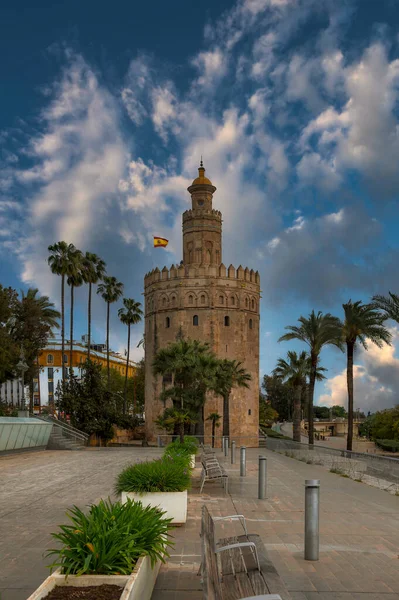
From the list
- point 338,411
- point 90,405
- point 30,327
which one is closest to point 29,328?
point 30,327

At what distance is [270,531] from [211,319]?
4489cm

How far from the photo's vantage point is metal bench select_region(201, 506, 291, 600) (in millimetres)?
3689

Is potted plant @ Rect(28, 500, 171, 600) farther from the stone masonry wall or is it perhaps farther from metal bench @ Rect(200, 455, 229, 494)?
the stone masonry wall

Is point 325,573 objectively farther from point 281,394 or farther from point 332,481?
point 281,394

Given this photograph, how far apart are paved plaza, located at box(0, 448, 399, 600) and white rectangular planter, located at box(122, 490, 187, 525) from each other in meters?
0.24

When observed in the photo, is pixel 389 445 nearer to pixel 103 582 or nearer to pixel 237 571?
pixel 237 571

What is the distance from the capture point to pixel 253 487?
12.7 metres

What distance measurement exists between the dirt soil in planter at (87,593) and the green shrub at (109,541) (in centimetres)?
12

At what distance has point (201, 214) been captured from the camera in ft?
189

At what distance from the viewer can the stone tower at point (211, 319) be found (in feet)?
172

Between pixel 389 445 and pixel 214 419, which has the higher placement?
pixel 214 419

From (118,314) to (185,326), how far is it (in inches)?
534

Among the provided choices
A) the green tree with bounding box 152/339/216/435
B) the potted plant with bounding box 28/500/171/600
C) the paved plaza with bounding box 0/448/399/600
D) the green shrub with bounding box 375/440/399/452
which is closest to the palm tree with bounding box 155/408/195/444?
the green tree with bounding box 152/339/216/435

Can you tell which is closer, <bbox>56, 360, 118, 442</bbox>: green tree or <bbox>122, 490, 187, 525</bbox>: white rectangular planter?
<bbox>122, 490, 187, 525</bbox>: white rectangular planter
